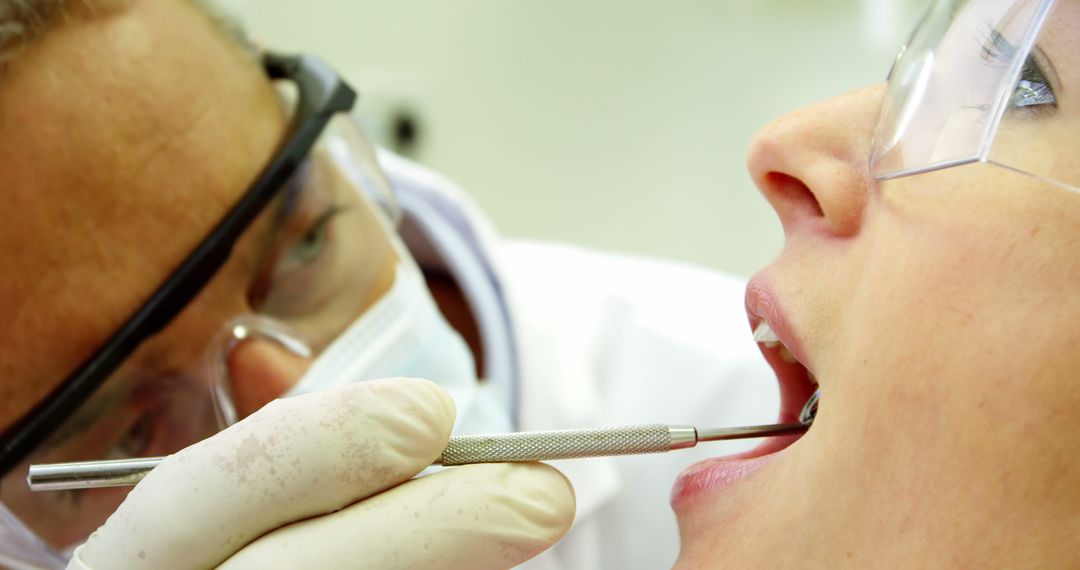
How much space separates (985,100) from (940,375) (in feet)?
0.57

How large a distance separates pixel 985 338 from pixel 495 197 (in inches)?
72.2

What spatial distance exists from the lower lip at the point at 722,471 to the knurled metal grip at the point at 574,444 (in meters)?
0.07

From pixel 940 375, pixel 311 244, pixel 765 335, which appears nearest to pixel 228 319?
pixel 311 244

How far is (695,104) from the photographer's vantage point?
2221 mm

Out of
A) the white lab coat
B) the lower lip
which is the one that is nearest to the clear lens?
the white lab coat

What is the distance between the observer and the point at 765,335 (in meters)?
0.65

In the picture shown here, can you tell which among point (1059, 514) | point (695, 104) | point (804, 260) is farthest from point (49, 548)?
point (695, 104)

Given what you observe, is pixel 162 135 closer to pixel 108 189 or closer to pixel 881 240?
pixel 108 189

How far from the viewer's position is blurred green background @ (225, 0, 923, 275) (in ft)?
6.66

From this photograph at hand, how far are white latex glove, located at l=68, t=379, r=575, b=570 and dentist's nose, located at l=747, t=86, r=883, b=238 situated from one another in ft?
0.86

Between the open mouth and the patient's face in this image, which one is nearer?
the patient's face

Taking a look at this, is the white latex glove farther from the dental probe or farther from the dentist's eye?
the dentist's eye

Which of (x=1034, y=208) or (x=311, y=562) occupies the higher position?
→ (x=1034, y=208)

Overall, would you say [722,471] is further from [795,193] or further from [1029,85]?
[1029,85]
